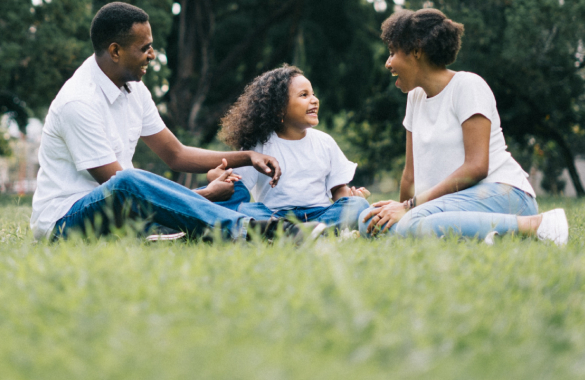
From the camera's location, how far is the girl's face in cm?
417

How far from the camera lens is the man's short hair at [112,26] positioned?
3.53 meters

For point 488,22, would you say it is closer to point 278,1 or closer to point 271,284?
point 278,1

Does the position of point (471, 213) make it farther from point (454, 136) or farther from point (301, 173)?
point (301, 173)

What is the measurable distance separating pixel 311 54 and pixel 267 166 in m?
10.7

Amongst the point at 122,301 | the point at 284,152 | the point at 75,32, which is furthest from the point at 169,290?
the point at 75,32

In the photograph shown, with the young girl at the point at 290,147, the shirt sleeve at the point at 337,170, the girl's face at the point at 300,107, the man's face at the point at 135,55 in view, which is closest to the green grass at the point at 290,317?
the man's face at the point at 135,55

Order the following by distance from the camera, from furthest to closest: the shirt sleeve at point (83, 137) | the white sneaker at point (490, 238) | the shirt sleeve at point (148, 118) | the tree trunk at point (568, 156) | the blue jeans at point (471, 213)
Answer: the tree trunk at point (568, 156) < the shirt sleeve at point (148, 118) < the shirt sleeve at point (83, 137) < the blue jeans at point (471, 213) < the white sneaker at point (490, 238)

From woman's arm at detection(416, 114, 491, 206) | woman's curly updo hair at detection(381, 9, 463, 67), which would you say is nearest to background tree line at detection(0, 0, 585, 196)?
woman's curly updo hair at detection(381, 9, 463, 67)

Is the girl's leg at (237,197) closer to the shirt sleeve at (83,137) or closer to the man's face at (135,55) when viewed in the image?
the shirt sleeve at (83,137)

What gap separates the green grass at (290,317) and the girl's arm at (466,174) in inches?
43.2

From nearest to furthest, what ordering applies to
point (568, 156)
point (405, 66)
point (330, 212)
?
point (405, 66)
point (330, 212)
point (568, 156)

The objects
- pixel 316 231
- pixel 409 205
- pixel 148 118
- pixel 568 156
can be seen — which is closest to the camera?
pixel 316 231

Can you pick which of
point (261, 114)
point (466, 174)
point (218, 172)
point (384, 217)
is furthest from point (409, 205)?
point (261, 114)

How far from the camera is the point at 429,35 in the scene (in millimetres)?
3533
